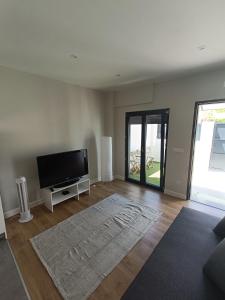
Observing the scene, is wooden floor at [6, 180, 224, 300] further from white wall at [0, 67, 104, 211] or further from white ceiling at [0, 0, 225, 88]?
white ceiling at [0, 0, 225, 88]

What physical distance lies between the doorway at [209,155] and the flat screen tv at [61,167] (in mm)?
2472

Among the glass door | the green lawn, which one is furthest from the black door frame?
the glass door

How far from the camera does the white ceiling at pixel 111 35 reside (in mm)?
1225

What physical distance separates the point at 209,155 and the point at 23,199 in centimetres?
444

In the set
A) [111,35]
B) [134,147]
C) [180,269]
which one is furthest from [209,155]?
[111,35]

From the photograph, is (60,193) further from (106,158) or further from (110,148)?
(110,148)

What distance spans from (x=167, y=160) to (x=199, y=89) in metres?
1.60

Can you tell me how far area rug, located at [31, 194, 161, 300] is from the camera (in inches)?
62.5

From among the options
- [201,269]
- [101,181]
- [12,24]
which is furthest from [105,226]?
[12,24]

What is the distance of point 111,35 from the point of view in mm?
1609

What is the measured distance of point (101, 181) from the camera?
4.36m

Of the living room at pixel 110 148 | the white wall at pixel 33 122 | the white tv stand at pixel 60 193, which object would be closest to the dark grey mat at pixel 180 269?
the living room at pixel 110 148

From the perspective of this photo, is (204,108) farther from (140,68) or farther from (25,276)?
(25,276)

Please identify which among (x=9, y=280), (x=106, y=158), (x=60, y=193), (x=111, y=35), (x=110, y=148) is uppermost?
(x=111, y=35)
